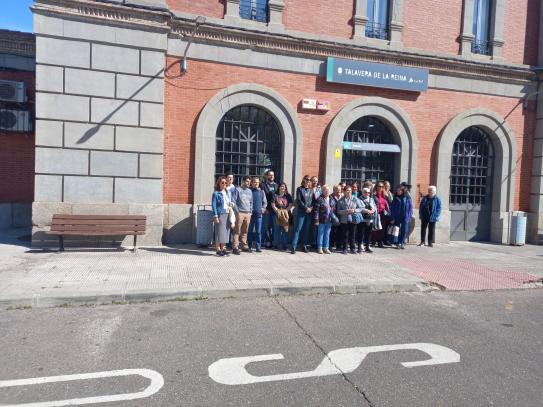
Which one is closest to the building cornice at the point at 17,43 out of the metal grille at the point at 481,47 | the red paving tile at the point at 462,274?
the red paving tile at the point at 462,274

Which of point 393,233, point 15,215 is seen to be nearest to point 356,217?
point 393,233

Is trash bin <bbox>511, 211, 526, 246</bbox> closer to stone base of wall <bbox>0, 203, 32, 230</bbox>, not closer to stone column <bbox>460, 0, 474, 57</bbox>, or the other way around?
stone column <bbox>460, 0, 474, 57</bbox>

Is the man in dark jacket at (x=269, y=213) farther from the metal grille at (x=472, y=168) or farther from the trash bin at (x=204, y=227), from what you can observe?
the metal grille at (x=472, y=168)

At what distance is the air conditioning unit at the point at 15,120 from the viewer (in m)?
11.6

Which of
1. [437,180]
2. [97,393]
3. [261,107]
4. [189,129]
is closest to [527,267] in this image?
[437,180]

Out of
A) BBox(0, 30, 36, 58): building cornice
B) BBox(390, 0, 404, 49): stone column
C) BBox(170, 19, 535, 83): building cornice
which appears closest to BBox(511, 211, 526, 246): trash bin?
BBox(170, 19, 535, 83): building cornice

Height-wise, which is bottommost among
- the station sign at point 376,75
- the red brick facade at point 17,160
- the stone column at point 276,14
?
the red brick facade at point 17,160

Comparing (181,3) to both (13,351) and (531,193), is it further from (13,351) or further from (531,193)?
(531,193)

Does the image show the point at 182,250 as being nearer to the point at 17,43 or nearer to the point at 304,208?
the point at 304,208

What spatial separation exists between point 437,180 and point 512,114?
3704mm

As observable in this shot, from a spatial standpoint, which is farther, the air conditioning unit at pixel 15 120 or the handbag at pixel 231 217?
the air conditioning unit at pixel 15 120

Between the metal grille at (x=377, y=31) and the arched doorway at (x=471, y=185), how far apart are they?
4085mm

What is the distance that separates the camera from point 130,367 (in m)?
3.86

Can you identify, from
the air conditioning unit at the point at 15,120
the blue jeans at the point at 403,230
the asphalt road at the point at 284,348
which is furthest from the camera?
the air conditioning unit at the point at 15,120
